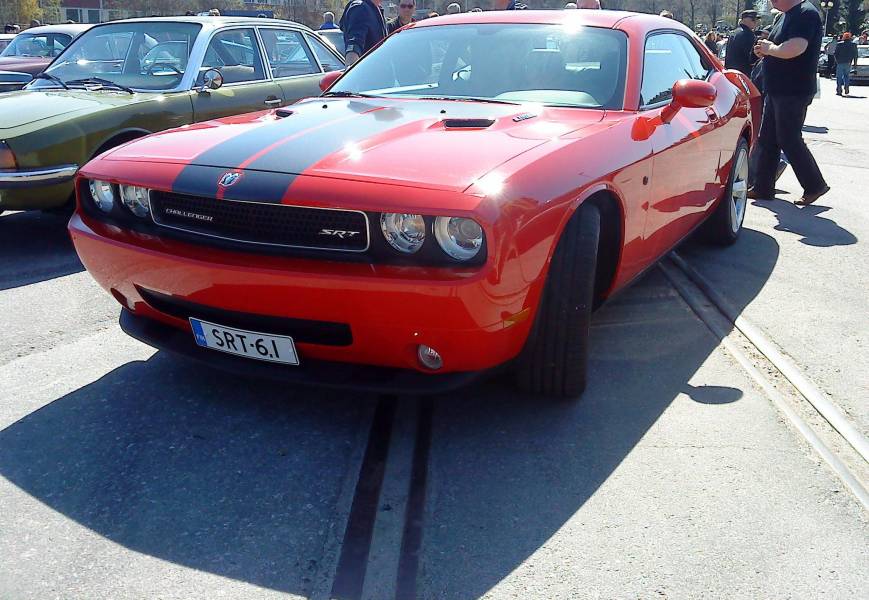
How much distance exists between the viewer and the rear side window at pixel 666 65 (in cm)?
394

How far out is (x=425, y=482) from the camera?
2695 millimetres

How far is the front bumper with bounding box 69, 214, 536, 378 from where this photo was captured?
99.5 inches

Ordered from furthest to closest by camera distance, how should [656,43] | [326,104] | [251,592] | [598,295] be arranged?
[656,43] < [326,104] < [598,295] < [251,592]

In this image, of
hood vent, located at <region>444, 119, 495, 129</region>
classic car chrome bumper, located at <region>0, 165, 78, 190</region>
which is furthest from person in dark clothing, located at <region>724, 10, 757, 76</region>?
classic car chrome bumper, located at <region>0, 165, 78, 190</region>

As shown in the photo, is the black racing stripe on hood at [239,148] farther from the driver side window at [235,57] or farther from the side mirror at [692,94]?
the driver side window at [235,57]

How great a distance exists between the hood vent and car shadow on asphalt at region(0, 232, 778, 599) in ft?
3.33

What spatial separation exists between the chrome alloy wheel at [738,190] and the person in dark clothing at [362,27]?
396 cm

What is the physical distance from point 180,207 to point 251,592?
137 cm

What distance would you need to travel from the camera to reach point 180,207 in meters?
2.91

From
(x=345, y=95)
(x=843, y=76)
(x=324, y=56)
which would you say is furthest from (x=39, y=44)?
(x=843, y=76)

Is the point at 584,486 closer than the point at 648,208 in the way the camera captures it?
Yes

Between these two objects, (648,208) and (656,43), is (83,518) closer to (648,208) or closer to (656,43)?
(648,208)

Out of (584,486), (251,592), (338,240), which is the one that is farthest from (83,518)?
(584,486)

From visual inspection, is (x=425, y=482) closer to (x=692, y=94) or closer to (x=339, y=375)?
(x=339, y=375)
